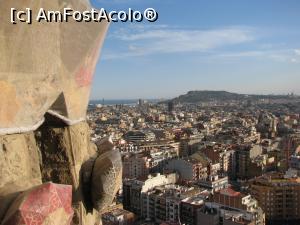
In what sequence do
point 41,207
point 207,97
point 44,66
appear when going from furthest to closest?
point 207,97
point 44,66
point 41,207

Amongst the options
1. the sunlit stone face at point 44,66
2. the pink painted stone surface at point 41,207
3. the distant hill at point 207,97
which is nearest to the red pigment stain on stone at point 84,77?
the sunlit stone face at point 44,66

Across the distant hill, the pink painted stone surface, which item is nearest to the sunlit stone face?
the pink painted stone surface

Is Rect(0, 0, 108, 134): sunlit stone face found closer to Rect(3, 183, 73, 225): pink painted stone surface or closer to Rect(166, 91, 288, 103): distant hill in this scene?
Rect(3, 183, 73, 225): pink painted stone surface

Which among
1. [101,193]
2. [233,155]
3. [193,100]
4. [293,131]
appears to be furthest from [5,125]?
[193,100]

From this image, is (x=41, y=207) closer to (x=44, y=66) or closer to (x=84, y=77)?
(x=44, y=66)

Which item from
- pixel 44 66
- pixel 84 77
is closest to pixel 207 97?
pixel 84 77

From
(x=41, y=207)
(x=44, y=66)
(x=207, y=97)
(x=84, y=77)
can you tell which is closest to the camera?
(x=41, y=207)

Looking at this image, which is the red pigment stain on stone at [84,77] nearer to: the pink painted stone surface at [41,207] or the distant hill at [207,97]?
the pink painted stone surface at [41,207]

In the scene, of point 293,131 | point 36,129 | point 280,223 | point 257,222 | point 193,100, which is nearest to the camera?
point 36,129

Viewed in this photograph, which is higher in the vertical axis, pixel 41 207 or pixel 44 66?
pixel 44 66

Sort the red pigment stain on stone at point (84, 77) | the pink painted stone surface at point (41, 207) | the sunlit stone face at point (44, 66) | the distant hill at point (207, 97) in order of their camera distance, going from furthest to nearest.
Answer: the distant hill at point (207, 97)
the red pigment stain on stone at point (84, 77)
the sunlit stone face at point (44, 66)
the pink painted stone surface at point (41, 207)

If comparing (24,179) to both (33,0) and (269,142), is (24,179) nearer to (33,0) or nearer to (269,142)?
(33,0)
